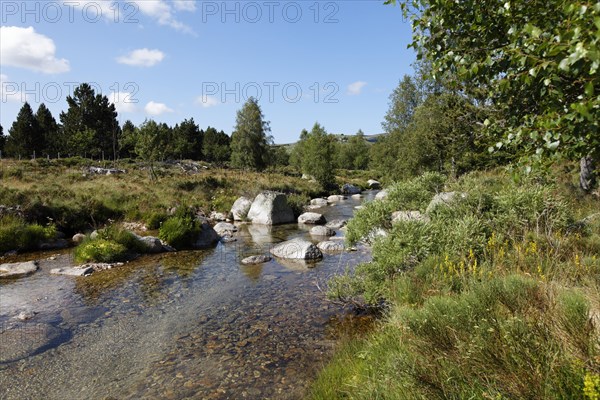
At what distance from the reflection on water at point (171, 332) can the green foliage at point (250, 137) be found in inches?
1648

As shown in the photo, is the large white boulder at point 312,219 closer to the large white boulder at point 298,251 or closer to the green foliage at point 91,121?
the large white boulder at point 298,251

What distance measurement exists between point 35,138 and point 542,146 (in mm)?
67558

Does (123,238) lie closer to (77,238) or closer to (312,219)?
(77,238)

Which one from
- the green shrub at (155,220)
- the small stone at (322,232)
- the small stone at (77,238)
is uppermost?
the green shrub at (155,220)

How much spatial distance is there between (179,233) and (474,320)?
1396 cm

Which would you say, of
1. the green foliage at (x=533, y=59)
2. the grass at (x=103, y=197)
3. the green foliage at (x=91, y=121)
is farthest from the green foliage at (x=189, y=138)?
the green foliage at (x=533, y=59)

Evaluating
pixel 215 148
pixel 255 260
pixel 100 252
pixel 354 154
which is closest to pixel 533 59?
pixel 255 260

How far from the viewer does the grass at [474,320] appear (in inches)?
118

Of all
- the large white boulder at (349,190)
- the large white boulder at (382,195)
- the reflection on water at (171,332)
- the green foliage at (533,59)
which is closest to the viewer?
the green foliage at (533,59)

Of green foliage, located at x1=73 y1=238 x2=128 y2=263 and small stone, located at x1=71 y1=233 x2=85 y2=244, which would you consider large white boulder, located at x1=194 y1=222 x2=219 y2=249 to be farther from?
small stone, located at x1=71 y1=233 x2=85 y2=244

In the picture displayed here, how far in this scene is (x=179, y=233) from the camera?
15938mm

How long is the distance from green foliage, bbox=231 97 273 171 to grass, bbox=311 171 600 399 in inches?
1830

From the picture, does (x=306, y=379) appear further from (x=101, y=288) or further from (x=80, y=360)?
(x=101, y=288)

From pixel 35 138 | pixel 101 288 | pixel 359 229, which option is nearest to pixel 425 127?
pixel 359 229
